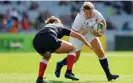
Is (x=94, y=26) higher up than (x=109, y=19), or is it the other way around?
(x=94, y=26)

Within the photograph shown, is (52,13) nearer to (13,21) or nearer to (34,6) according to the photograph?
(34,6)

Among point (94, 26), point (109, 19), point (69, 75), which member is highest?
point (94, 26)

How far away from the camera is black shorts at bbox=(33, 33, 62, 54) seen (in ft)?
34.6

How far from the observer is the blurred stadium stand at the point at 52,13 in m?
34.1

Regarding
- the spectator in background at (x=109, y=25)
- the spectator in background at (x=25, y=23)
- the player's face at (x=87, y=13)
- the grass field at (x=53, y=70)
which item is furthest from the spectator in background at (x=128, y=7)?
the player's face at (x=87, y=13)

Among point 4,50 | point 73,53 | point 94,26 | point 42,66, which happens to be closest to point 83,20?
point 94,26

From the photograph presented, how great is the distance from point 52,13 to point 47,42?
83.4 feet

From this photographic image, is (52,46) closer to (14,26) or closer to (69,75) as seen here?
(69,75)

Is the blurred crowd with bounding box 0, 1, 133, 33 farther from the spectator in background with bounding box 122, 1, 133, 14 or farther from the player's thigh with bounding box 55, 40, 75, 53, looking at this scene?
the player's thigh with bounding box 55, 40, 75, 53

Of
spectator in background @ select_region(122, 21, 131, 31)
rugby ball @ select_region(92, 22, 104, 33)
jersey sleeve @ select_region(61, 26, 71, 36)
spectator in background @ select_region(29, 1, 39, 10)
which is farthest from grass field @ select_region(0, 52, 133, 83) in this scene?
spectator in background @ select_region(122, 21, 131, 31)

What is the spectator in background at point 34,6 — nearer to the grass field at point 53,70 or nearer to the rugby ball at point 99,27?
the grass field at point 53,70

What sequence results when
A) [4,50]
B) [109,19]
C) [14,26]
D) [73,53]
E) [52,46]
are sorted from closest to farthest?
[52,46]
[73,53]
[4,50]
[14,26]
[109,19]

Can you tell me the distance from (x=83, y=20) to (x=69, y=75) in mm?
1512

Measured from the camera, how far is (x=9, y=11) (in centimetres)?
3488
